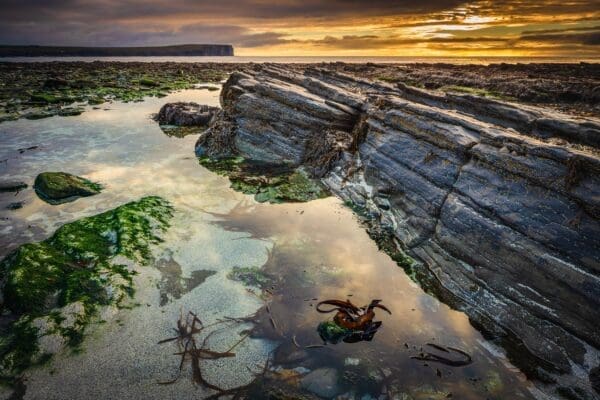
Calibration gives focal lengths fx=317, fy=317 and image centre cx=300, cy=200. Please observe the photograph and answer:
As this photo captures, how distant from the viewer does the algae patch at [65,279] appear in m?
5.38

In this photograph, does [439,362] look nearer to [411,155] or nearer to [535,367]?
[535,367]

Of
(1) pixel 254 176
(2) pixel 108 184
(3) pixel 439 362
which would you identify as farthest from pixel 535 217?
(2) pixel 108 184

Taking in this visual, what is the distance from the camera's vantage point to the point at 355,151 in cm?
1338

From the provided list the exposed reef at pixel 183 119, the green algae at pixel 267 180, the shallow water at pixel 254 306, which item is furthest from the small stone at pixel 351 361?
the exposed reef at pixel 183 119

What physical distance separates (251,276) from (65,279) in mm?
3933

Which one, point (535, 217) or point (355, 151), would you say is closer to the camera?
point (535, 217)

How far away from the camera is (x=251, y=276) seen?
747 centimetres

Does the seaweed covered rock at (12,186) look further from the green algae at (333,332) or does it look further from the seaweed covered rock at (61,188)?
the green algae at (333,332)

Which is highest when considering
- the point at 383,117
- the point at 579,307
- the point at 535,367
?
the point at 383,117

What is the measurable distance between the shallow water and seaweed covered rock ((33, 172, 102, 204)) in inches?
16.2

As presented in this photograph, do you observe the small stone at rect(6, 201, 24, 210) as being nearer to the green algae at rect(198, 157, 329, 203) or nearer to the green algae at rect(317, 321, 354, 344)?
the green algae at rect(198, 157, 329, 203)

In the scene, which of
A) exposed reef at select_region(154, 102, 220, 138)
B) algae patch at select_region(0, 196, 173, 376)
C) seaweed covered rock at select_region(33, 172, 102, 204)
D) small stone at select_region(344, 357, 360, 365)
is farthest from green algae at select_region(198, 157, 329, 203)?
exposed reef at select_region(154, 102, 220, 138)

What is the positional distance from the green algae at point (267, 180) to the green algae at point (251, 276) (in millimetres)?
4094

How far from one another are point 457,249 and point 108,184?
12479 millimetres
